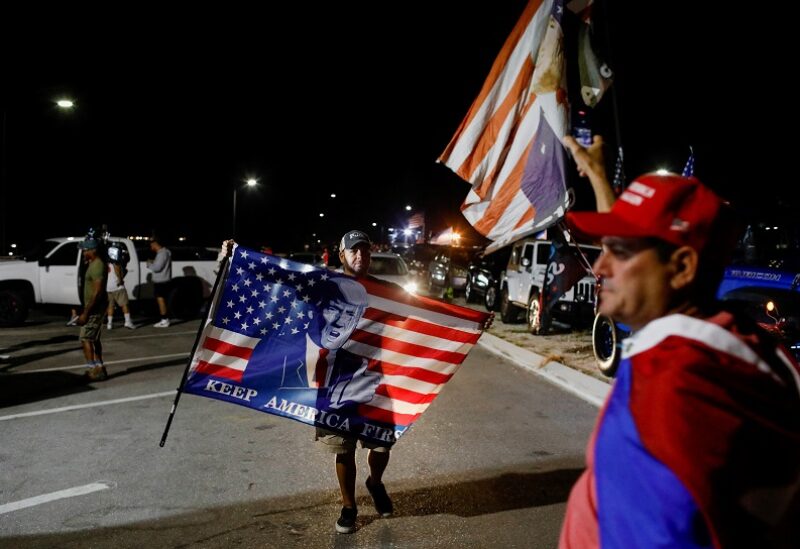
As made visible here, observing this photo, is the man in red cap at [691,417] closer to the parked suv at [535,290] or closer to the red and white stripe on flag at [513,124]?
the red and white stripe on flag at [513,124]

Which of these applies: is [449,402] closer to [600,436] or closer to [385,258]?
[600,436]

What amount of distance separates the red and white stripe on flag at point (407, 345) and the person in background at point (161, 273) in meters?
11.0

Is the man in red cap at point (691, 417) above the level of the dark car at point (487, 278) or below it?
above

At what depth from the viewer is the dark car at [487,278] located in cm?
1792

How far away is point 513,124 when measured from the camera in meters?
4.39

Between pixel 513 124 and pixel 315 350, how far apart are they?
7.68ft

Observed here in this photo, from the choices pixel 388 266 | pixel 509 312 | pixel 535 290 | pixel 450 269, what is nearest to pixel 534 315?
pixel 535 290

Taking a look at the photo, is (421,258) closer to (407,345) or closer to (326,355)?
(407,345)

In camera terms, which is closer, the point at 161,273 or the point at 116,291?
the point at 116,291

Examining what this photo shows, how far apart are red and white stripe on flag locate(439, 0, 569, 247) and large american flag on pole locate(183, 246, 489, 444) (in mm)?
1020

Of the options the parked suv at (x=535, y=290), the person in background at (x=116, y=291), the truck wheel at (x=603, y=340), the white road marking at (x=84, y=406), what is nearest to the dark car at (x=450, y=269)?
the parked suv at (x=535, y=290)

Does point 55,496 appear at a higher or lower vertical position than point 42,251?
lower

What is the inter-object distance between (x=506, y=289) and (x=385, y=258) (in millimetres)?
4105

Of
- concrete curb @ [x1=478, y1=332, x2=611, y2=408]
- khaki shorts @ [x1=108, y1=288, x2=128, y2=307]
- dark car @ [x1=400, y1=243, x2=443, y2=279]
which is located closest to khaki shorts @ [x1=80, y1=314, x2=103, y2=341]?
khaki shorts @ [x1=108, y1=288, x2=128, y2=307]
